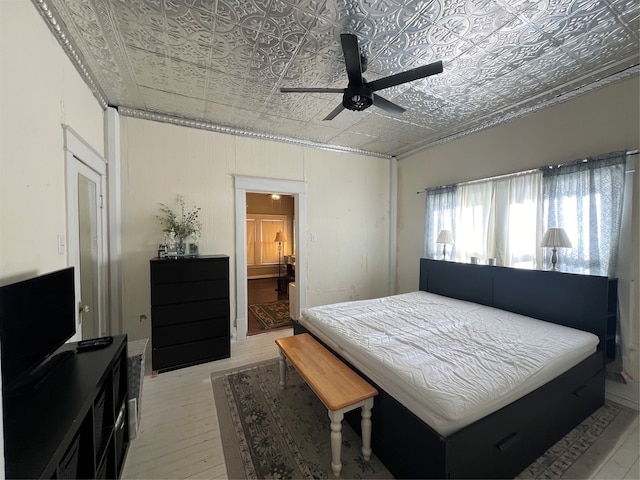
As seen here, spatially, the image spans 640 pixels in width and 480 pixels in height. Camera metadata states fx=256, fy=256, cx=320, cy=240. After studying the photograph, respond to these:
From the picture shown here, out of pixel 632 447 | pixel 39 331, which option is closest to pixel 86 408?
pixel 39 331

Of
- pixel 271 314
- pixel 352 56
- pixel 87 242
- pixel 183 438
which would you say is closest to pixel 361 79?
pixel 352 56

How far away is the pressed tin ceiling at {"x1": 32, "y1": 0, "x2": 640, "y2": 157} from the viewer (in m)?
1.63

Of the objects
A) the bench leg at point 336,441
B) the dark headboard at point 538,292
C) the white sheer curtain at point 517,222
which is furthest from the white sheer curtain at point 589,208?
the bench leg at point 336,441

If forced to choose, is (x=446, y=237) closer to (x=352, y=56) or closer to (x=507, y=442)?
(x=507, y=442)

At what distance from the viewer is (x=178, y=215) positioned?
10.5 ft

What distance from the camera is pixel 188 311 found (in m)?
2.81

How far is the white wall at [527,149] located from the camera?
224 centimetres

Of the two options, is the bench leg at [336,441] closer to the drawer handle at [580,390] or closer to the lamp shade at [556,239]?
the drawer handle at [580,390]

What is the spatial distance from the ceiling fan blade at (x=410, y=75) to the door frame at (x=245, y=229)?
7.03 feet

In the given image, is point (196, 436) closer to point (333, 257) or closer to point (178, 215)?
point (178, 215)

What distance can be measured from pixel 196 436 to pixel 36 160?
2.07 meters

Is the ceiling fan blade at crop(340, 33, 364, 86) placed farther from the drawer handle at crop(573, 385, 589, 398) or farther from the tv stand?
the drawer handle at crop(573, 385, 589, 398)

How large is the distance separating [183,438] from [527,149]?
4277mm

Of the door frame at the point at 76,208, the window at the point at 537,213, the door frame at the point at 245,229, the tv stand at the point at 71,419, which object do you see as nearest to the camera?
the tv stand at the point at 71,419
